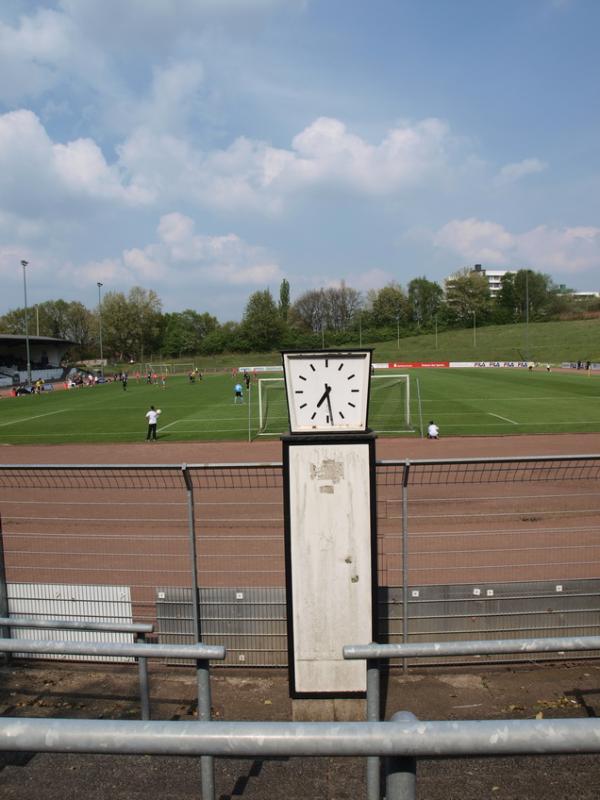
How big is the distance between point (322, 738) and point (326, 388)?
3835 millimetres

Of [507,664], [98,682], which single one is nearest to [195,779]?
[98,682]

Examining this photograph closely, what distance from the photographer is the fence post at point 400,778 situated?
1497 millimetres

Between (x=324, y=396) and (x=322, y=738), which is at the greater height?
(x=324, y=396)

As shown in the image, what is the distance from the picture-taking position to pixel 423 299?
464ft

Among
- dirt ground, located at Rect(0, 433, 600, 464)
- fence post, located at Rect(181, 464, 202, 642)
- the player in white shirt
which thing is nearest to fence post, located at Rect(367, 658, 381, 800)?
fence post, located at Rect(181, 464, 202, 642)

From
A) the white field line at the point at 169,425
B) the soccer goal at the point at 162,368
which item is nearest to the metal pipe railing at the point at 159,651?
the white field line at the point at 169,425

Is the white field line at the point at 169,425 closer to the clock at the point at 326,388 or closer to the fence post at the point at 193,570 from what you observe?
the fence post at the point at 193,570

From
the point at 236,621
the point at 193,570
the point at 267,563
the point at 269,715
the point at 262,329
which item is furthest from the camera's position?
the point at 262,329

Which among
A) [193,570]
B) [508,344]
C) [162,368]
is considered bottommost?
[162,368]

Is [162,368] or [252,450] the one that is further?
[162,368]

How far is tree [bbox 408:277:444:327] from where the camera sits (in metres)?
141

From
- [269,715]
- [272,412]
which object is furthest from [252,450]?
[269,715]

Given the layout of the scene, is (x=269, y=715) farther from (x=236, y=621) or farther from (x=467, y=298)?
(x=467, y=298)

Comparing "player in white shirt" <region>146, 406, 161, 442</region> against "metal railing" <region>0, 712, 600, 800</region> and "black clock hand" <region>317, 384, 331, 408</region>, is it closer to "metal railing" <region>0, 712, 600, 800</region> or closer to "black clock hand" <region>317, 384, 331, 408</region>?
"black clock hand" <region>317, 384, 331, 408</region>
